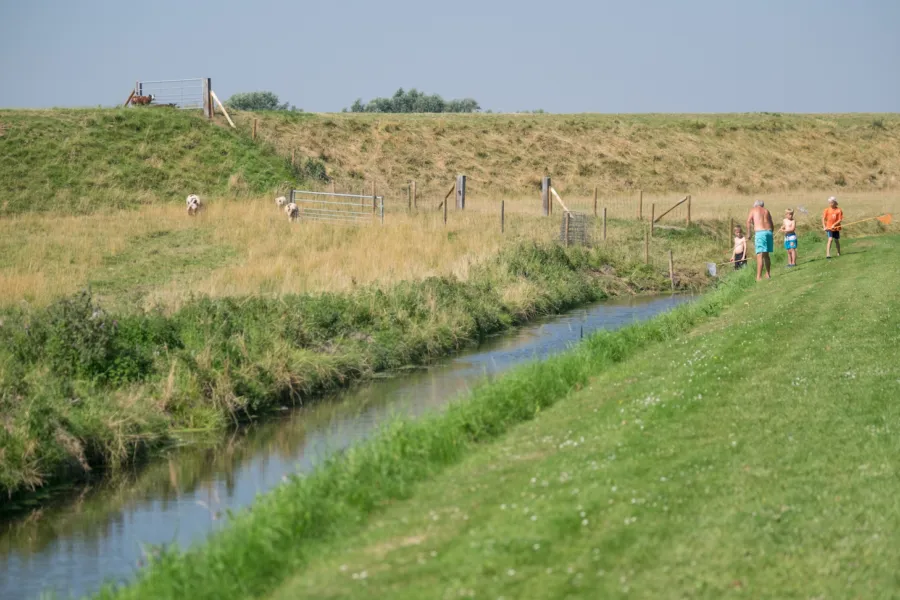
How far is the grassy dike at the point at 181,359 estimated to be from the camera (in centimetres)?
1284

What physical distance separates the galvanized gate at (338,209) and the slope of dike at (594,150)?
13.2 meters

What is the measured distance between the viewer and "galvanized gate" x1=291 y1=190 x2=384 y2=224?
1407 inches

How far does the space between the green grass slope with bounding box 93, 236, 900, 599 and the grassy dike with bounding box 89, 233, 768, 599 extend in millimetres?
22

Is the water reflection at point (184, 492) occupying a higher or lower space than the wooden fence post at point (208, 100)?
lower

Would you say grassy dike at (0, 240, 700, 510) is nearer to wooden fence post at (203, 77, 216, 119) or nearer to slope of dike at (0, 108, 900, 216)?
slope of dike at (0, 108, 900, 216)

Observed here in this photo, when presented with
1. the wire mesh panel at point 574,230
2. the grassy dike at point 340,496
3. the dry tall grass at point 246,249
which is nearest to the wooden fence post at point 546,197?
the dry tall grass at point 246,249

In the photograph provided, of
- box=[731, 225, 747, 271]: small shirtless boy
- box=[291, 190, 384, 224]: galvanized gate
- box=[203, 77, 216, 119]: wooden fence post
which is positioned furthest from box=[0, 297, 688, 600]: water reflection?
box=[203, 77, 216, 119]: wooden fence post

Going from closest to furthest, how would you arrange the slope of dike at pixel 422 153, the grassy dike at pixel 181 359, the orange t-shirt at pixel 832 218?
1. the grassy dike at pixel 181 359
2. the orange t-shirt at pixel 832 218
3. the slope of dike at pixel 422 153

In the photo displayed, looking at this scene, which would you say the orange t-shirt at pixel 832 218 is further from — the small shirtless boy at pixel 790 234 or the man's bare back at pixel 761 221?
the man's bare back at pixel 761 221

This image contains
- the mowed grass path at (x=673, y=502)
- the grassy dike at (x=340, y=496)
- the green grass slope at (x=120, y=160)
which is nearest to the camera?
the mowed grass path at (x=673, y=502)

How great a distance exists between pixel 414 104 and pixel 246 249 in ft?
299

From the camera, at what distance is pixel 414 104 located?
4670 inches

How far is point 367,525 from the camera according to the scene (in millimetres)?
8453

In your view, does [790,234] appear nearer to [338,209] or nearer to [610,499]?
[338,209]
